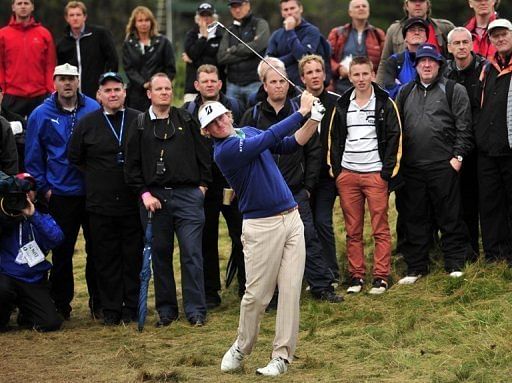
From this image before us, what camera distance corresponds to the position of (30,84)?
14.1 meters

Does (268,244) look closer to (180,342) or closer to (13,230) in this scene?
(180,342)

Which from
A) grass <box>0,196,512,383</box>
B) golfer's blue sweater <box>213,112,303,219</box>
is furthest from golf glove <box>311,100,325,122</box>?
grass <box>0,196,512,383</box>

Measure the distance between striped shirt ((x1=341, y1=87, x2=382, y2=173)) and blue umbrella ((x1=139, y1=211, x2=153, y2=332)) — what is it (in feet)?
7.36

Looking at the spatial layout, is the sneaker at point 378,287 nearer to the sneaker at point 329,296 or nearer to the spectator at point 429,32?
the sneaker at point 329,296

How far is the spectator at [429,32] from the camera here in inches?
497

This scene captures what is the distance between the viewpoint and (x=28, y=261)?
37.1 ft

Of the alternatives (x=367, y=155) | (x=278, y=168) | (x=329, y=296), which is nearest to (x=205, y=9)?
(x=367, y=155)

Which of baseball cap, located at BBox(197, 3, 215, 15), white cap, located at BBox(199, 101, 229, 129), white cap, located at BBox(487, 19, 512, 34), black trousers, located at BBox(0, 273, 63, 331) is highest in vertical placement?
baseball cap, located at BBox(197, 3, 215, 15)

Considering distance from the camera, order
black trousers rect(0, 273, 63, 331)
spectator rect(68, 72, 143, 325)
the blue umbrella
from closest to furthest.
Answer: the blue umbrella, black trousers rect(0, 273, 63, 331), spectator rect(68, 72, 143, 325)

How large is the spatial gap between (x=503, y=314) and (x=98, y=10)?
27693 mm

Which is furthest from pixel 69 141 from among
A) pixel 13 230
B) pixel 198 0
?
pixel 198 0

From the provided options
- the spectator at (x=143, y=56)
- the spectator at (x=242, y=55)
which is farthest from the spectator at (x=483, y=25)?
the spectator at (x=143, y=56)

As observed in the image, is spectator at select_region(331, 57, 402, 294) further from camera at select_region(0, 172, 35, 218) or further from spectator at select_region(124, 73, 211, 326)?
camera at select_region(0, 172, 35, 218)

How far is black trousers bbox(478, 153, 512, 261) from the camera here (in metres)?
11.5
